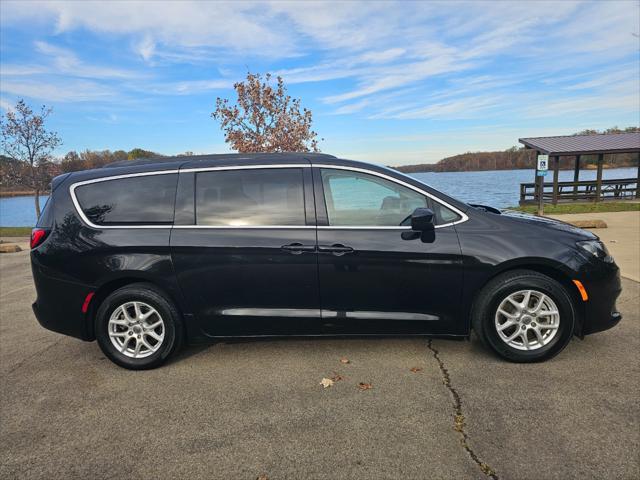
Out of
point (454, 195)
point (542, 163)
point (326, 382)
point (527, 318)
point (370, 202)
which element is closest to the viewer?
point (326, 382)

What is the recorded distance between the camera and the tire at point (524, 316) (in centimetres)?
337

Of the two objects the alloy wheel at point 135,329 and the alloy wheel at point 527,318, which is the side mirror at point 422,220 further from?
the alloy wheel at point 135,329

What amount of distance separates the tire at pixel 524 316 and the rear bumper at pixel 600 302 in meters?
0.16

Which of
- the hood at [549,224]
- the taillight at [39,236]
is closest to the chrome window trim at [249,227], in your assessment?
the taillight at [39,236]

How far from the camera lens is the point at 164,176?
144 inches

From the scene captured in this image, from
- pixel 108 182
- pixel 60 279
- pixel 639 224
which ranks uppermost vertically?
pixel 108 182

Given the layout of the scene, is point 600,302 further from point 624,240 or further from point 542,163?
point 542,163

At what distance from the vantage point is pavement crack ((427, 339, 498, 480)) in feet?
7.33

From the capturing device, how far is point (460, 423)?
105 inches

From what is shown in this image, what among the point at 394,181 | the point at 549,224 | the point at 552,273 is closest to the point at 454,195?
the point at 394,181

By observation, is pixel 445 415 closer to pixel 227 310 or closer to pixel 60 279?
pixel 227 310

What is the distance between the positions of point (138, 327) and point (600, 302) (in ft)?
12.5

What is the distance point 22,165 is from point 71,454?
75.4 feet

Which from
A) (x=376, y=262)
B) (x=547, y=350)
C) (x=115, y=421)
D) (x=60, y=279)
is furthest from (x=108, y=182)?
(x=547, y=350)
